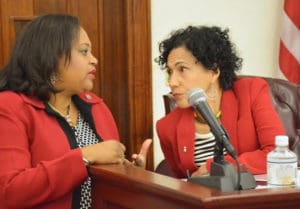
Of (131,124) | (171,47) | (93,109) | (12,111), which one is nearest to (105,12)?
(131,124)

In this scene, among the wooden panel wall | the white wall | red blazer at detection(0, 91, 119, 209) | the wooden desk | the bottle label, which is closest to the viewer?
the wooden desk

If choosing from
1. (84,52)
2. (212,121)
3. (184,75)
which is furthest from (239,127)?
(212,121)

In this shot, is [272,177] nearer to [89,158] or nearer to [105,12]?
[89,158]

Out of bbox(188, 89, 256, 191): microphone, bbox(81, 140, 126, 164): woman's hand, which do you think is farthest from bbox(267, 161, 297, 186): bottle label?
bbox(81, 140, 126, 164): woman's hand

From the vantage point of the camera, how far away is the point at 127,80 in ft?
10.5

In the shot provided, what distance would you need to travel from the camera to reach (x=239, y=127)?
7.98 feet

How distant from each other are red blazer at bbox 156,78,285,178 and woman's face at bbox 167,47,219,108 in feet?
0.33

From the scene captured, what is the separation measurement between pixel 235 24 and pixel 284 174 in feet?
6.34

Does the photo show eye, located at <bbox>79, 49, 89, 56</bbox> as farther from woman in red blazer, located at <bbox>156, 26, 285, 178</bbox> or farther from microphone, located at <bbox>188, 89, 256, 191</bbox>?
microphone, located at <bbox>188, 89, 256, 191</bbox>

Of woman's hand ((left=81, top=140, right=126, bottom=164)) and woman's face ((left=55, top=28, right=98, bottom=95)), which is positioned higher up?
woman's face ((left=55, top=28, right=98, bottom=95))

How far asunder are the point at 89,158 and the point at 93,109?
0.40 m

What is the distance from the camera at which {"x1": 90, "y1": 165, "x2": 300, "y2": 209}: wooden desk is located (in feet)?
4.56

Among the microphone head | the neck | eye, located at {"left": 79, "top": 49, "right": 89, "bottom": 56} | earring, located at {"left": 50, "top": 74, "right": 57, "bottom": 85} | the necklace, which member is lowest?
the necklace

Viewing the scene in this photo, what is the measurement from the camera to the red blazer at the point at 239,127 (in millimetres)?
2389
